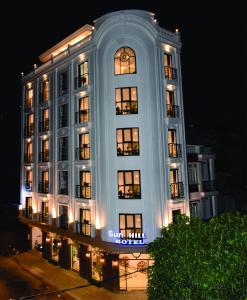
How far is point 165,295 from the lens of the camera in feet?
37.6

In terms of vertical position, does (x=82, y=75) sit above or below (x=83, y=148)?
above

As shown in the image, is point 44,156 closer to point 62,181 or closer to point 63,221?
point 62,181

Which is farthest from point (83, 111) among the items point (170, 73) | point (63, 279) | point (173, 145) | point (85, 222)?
point (63, 279)

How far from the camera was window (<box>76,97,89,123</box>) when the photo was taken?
25.2 meters

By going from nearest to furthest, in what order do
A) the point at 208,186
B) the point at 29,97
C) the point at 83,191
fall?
the point at 83,191
the point at 208,186
the point at 29,97

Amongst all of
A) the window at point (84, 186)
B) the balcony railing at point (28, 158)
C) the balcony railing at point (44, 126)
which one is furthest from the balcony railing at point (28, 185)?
the window at point (84, 186)

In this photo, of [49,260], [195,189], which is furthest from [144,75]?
[49,260]

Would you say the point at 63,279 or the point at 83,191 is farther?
the point at 83,191

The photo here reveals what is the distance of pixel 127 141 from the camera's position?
23188 millimetres

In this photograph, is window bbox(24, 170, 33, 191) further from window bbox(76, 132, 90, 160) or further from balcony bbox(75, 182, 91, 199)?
window bbox(76, 132, 90, 160)

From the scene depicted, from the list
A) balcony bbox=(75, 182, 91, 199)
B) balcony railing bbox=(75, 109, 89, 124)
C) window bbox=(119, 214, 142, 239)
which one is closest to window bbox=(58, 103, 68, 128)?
balcony railing bbox=(75, 109, 89, 124)

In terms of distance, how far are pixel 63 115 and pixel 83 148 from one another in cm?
490

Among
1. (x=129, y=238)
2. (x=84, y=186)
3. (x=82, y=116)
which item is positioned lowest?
(x=129, y=238)

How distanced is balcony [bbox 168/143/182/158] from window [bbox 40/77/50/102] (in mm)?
14221
